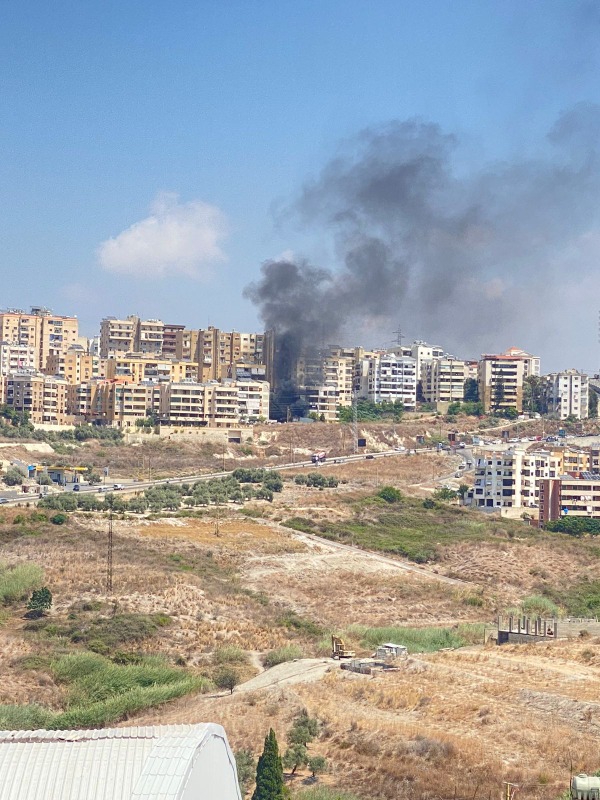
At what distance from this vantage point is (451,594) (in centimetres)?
5475

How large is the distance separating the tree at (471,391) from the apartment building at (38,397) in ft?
123

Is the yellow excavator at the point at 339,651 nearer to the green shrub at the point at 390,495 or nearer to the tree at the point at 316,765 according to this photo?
the tree at the point at 316,765

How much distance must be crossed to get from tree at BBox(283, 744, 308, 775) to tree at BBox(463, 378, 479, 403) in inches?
3836

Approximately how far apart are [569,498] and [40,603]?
39.8 m

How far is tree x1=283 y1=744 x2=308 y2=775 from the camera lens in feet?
96.5

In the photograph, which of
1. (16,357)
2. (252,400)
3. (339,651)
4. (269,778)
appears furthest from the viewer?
(16,357)

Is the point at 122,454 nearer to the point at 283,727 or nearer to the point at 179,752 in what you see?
the point at 283,727

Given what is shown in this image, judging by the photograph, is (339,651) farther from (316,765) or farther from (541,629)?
(316,765)

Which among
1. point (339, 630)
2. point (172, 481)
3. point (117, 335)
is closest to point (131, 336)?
point (117, 335)

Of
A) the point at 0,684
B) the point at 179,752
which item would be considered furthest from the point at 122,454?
the point at 179,752

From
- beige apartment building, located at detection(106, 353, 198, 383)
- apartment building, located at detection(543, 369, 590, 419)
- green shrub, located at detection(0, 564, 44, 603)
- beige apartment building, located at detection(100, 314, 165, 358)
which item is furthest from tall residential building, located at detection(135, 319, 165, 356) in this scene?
green shrub, located at detection(0, 564, 44, 603)

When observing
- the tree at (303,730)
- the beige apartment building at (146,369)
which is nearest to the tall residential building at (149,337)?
the beige apartment building at (146,369)

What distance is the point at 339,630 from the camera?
47031 millimetres

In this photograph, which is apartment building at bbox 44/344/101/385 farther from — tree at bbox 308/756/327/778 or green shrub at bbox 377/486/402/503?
tree at bbox 308/756/327/778
